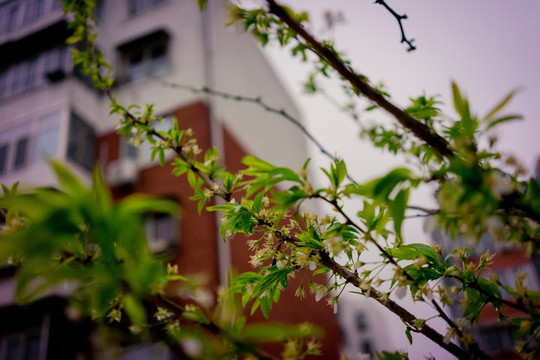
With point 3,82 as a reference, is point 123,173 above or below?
below

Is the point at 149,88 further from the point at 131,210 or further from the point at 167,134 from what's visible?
the point at 131,210

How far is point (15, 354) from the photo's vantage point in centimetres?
596

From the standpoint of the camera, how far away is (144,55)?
Result: 782 cm

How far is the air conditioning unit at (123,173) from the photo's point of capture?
21.2 feet

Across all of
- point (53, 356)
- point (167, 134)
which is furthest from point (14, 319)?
point (167, 134)

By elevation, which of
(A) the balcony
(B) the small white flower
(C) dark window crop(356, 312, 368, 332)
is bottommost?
(B) the small white flower

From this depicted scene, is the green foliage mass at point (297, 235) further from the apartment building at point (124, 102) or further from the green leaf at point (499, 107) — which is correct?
the apartment building at point (124, 102)

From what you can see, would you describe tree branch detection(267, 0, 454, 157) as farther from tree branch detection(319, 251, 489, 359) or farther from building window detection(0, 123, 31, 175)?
building window detection(0, 123, 31, 175)

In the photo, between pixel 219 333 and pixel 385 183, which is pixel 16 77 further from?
pixel 385 183

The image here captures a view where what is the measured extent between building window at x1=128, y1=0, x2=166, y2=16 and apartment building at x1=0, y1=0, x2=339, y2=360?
0.04 meters

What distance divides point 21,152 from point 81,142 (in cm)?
105

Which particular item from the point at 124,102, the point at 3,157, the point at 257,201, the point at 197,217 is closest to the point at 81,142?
the point at 124,102

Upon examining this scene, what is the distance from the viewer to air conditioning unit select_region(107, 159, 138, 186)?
648 centimetres

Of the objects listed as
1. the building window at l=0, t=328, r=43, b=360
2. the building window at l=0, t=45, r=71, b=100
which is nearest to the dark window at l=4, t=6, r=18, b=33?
the building window at l=0, t=45, r=71, b=100
